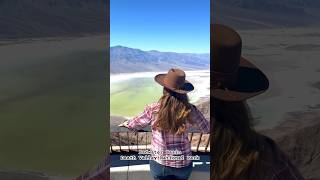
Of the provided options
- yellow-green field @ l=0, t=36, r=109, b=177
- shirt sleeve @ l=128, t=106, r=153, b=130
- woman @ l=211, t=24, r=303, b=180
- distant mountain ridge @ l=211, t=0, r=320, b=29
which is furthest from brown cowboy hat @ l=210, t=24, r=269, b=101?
yellow-green field @ l=0, t=36, r=109, b=177

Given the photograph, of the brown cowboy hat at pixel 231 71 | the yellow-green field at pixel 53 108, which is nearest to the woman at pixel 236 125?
the brown cowboy hat at pixel 231 71

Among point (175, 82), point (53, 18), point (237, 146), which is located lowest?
point (237, 146)

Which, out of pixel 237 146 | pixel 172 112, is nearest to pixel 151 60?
pixel 172 112

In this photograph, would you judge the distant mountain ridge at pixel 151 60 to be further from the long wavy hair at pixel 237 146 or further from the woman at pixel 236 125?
the long wavy hair at pixel 237 146

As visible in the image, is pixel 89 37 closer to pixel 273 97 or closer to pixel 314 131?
pixel 273 97

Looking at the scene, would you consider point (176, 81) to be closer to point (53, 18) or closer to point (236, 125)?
point (236, 125)

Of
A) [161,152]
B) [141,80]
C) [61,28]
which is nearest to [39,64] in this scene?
[61,28]
